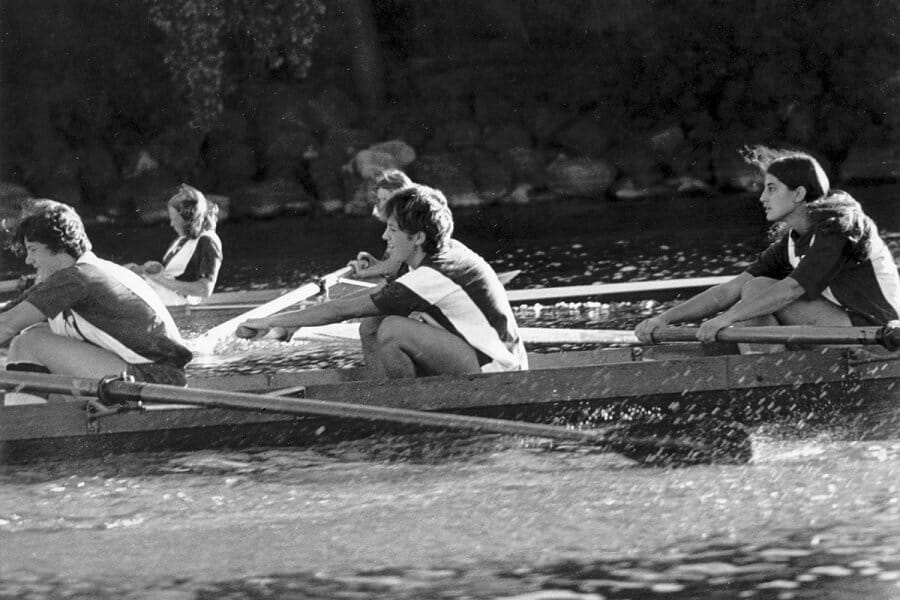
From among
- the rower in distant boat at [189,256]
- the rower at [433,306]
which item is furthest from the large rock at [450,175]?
the rower at [433,306]

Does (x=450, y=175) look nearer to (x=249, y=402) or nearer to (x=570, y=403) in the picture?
(x=570, y=403)

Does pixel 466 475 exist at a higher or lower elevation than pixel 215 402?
lower

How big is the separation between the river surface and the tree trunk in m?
17.9

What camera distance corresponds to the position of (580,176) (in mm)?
22938

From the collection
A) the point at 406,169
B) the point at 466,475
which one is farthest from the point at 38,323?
the point at 406,169

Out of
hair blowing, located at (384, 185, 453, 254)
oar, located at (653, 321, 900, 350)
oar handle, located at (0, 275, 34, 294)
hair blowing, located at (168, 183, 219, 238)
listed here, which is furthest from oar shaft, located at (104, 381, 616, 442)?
hair blowing, located at (168, 183, 219, 238)

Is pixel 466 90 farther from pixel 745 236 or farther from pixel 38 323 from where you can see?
pixel 38 323

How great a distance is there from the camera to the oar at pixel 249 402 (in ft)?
20.4

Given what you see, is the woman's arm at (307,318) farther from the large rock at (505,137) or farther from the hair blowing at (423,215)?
the large rock at (505,137)

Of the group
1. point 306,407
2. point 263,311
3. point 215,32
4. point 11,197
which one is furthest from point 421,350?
point 11,197

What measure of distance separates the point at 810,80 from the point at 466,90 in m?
5.23

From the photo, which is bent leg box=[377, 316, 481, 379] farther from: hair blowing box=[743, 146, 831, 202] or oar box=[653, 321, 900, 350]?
hair blowing box=[743, 146, 831, 202]

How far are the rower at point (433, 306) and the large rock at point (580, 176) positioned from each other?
51.8ft

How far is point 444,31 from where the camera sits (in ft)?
82.4
